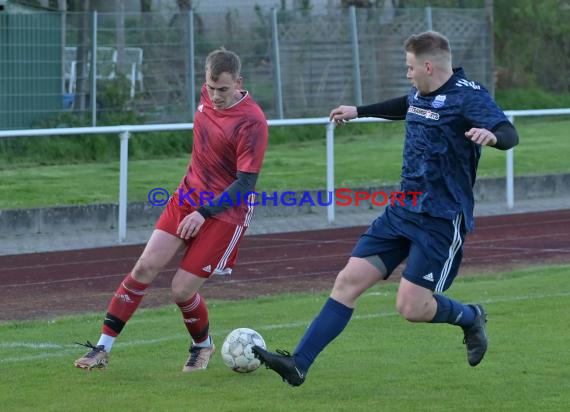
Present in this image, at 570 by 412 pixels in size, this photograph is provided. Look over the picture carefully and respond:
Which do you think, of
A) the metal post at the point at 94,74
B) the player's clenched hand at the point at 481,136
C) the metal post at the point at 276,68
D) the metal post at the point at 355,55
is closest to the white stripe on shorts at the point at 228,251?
the player's clenched hand at the point at 481,136

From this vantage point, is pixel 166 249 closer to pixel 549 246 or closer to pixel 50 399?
pixel 50 399

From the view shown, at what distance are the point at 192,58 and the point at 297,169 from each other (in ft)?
8.51

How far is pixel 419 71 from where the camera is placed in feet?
22.1

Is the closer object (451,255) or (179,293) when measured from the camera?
(451,255)

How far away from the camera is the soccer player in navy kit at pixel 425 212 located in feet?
21.9

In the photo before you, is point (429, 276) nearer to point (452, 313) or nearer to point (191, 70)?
point (452, 313)

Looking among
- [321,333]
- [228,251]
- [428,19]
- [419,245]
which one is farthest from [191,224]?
[428,19]

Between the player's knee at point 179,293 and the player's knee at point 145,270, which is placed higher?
the player's knee at point 145,270

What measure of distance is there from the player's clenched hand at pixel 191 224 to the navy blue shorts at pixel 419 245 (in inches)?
37.2

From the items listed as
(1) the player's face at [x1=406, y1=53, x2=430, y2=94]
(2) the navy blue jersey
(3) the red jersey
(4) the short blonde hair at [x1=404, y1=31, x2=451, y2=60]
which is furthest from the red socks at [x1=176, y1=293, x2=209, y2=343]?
(4) the short blonde hair at [x1=404, y1=31, x2=451, y2=60]

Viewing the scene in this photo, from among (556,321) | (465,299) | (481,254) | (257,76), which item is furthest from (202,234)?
(257,76)

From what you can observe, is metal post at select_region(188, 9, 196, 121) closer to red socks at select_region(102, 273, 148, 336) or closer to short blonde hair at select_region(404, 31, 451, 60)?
red socks at select_region(102, 273, 148, 336)

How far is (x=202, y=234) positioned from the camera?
752 centimetres

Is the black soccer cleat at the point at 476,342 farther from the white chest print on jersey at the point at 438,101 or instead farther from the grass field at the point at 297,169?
the grass field at the point at 297,169
